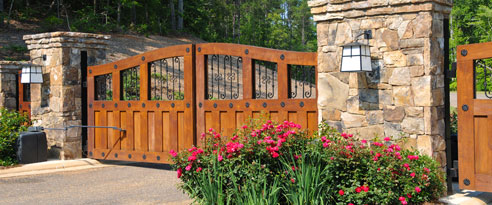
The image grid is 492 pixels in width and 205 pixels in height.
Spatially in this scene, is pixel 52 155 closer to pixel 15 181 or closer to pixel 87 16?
pixel 15 181

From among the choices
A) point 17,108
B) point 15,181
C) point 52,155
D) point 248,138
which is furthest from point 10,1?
point 248,138

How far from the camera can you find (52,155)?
9.70 meters

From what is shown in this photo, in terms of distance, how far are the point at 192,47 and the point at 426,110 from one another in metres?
3.91

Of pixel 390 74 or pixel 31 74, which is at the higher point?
pixel 31 74

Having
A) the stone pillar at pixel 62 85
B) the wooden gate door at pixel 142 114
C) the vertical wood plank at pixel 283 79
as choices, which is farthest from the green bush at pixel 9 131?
the vertical wood plank at pixel 283 79

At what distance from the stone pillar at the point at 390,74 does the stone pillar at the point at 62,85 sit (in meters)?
5.25

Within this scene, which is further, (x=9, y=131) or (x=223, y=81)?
(x=223, y=81)

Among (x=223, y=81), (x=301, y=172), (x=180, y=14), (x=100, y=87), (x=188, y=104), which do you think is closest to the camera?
(x=301, y=172)

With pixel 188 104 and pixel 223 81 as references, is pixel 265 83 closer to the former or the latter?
pixel 188 104

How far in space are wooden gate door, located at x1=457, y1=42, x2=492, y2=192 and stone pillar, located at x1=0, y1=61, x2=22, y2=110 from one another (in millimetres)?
9035

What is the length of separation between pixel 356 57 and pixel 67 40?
595 centimetres

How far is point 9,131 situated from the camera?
9555mm

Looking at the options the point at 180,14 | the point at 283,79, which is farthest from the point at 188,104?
the point at 180,14

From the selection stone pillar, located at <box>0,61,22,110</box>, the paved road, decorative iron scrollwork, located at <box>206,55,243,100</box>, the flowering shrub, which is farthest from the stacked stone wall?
the flowering shrub
